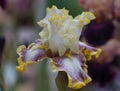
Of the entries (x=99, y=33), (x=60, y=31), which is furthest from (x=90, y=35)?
(x=60, y=31)

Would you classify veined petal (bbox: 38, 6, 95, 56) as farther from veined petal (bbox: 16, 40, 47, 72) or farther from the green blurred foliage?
the green blurred foliage

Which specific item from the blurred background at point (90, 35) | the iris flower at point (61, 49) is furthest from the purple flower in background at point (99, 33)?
the iris flower at point (61, 49)

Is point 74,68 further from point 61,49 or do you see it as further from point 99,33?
point 99,33

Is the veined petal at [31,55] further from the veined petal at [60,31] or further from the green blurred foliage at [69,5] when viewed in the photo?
the green blurred foliage at [69,5]

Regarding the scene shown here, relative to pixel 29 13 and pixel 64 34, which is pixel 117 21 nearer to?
pixel 29 13

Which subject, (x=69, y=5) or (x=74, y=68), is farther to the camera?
(x=69, y=5)

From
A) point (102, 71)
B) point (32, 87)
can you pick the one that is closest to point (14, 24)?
point (32, 87)
